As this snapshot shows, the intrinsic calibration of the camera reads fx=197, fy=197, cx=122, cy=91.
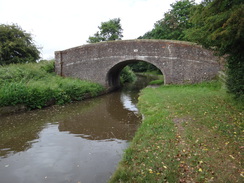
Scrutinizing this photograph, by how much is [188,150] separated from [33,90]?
28.9 feet

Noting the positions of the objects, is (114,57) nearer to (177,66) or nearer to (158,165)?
(177,66)

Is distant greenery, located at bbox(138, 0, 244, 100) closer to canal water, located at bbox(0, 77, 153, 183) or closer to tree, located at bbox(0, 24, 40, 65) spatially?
canal water, located at bbox(0, 77, 153, 183)

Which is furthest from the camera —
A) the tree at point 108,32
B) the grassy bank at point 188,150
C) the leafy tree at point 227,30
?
the tree at point 108,32

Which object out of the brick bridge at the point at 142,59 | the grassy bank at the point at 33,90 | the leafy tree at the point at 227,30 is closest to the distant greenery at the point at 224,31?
the leafy tree at the point at 227,30

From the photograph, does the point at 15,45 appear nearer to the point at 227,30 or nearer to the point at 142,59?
the point at 142,59

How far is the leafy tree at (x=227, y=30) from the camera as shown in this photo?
171 inches

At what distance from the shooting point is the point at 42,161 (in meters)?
4.98

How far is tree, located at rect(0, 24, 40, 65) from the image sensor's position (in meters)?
16.9

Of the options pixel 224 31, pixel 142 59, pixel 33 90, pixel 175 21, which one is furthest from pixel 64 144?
pixel 175 21

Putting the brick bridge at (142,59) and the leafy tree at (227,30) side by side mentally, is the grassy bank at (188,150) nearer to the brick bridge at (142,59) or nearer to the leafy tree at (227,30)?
the leafy tree at (227,30)

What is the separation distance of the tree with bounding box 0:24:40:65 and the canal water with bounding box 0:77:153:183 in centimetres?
1002

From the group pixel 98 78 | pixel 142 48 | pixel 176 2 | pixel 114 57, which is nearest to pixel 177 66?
pixel 142 48

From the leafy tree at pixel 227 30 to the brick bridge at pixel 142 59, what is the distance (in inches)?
263

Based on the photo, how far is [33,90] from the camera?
10.4 m
